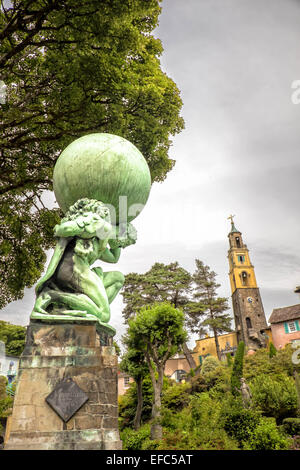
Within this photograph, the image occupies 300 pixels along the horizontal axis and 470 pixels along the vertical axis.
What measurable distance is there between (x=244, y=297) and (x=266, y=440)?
38536mm

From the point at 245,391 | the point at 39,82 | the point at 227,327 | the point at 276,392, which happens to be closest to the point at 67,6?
the point at 39,82

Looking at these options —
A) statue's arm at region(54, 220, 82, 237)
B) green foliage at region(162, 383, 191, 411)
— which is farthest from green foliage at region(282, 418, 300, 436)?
statue's arm at region(54, 220, 82, 237)

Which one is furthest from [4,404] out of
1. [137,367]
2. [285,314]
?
[285,314]

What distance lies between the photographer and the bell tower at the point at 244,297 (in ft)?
129

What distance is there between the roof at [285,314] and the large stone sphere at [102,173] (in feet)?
107

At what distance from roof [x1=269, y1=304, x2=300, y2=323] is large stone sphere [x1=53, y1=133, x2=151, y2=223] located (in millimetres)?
32568

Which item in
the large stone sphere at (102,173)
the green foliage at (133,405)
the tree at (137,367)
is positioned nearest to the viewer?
the large stone sphere at (102,173)

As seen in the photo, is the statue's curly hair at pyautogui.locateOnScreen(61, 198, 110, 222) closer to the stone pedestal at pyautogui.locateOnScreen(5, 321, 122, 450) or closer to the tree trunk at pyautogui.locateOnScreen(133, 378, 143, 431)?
the stone pedestal at pyautogui.locateOnScreen(5, 321, 122, 450)

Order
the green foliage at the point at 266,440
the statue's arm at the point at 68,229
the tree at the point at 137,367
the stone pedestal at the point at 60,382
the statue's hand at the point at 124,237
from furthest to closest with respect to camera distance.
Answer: the tree at the point at 137,367
the green foliage at the point at 266,440
the statue's hand at the point at 124,237
the statue's arm at the point at 68,229
the stone pedestal at the point at 60,382

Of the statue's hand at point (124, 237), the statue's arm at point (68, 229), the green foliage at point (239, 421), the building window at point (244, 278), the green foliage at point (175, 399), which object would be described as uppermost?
the building window at point (244, 278)

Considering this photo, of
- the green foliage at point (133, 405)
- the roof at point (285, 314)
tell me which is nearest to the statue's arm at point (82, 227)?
the green foliage at point (133, 405)

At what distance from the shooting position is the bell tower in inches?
1548

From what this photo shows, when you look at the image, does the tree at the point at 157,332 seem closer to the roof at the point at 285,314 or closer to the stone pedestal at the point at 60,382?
the stone pedestal at the point at 60,382

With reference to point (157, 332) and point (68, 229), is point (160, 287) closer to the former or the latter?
point (157, 332)
